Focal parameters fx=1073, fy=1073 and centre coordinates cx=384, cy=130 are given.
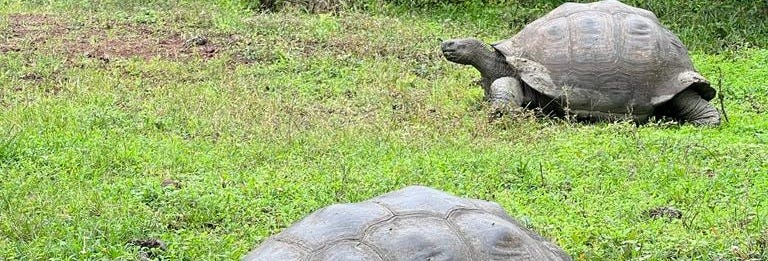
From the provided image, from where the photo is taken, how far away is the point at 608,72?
741 centimetres

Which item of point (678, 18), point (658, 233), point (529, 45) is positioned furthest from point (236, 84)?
point (678, 18)

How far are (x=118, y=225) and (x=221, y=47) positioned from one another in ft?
16.0

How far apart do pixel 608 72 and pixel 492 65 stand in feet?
3.37

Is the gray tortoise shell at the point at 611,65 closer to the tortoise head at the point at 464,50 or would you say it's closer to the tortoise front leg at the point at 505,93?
the tortoise front leg at the point at 505,93

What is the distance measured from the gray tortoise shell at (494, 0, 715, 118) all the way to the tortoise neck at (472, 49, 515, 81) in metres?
0.38

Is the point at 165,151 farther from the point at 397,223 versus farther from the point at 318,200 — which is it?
the point at 397,223

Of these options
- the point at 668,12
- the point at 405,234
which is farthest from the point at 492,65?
the point at 405,234

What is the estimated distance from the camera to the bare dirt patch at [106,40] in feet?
29.7

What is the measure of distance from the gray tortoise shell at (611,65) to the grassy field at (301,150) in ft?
0.86

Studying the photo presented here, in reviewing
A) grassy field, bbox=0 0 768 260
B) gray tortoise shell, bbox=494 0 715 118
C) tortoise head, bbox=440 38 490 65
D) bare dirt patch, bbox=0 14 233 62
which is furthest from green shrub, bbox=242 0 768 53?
tortoise head, bbox=440 38 490 65

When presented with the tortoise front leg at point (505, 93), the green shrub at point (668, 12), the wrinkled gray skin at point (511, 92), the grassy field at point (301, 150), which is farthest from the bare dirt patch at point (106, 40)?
the tortoise front leg at point (505, 93)

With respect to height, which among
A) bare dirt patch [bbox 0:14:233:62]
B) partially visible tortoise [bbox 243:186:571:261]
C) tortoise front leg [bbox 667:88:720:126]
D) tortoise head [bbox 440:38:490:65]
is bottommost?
bare dirt patch [bbox 0:14:233:62]

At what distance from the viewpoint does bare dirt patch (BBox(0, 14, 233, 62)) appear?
905cm

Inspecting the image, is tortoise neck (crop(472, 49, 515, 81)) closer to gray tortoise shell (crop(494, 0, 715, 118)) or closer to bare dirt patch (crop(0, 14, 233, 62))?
gray tortoise shell (crop(494, 0, 715, 118))
